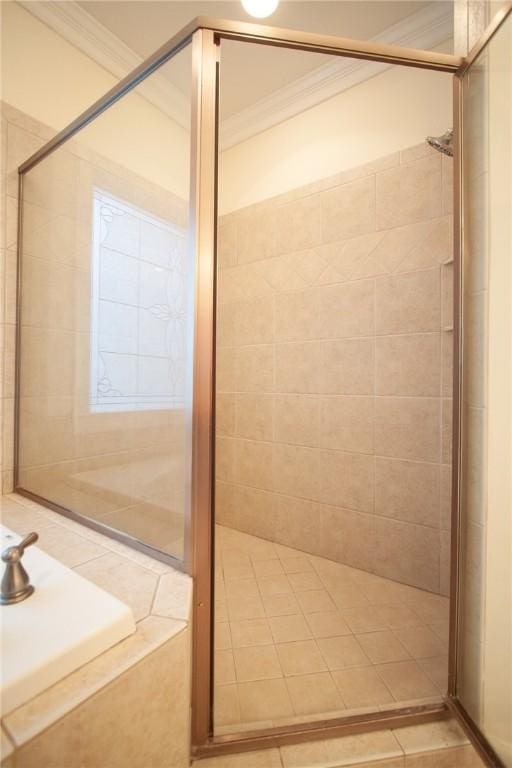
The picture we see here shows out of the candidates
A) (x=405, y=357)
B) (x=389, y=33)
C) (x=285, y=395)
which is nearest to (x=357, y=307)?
(x=405, y=357)

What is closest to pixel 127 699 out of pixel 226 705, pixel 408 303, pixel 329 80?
pixel 226 705

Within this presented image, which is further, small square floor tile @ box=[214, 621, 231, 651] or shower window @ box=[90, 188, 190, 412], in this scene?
small square floor tile @ box=[214, 621, 231, 651]

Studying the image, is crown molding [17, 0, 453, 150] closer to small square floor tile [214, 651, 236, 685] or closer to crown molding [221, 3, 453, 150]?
crown molding [221, 3, 453, 150]

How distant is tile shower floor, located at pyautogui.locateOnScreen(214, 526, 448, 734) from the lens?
0.86 meters

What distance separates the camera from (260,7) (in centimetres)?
121

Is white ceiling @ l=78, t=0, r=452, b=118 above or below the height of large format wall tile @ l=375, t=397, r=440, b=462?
above

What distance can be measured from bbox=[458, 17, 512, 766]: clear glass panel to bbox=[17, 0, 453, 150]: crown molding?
31.1 inches

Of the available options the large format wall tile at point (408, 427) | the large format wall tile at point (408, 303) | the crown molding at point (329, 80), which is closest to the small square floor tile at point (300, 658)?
the large format wall tile at point (408, 427)

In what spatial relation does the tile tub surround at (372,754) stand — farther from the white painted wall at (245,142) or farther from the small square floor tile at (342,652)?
the white painted wall at (245,142)

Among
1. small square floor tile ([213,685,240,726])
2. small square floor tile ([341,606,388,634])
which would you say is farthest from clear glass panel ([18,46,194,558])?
small square floor tile ([341,606,388,634])

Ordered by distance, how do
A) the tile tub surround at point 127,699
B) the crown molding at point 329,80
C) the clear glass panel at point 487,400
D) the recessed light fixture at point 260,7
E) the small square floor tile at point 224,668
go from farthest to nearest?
the crown molding at point 329,80, the recessed light fixture at point 260,7, the small square floor tile at point 224,668, the clear glass panel at point 487,400, the tile tub surround at point 127,699

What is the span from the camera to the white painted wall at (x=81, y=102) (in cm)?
88

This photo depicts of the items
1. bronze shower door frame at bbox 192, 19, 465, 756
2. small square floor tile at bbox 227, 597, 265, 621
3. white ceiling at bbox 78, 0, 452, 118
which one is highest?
white ceiling at bbox 78, 0, 452, 118

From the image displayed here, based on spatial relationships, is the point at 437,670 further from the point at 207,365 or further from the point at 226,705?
the point at 207,365
